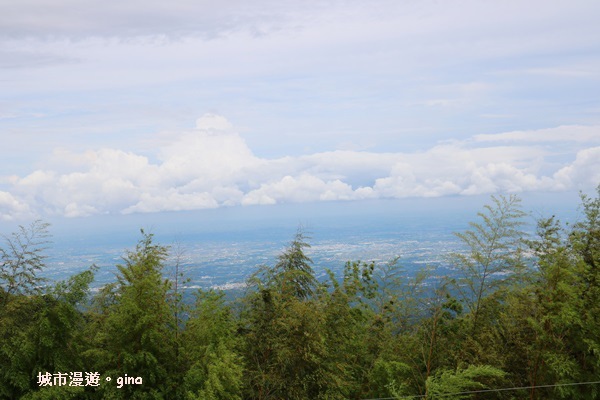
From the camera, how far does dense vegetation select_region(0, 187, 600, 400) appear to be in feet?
26.0

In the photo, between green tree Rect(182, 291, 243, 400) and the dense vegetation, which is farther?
the dense vegetation

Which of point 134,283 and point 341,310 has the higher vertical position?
point 134,283

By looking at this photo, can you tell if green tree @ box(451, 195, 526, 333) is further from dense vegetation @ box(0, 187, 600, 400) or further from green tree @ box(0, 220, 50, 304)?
green tree @ box(0, 220, 50, 304)

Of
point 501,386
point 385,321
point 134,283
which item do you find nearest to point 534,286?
point 501,386

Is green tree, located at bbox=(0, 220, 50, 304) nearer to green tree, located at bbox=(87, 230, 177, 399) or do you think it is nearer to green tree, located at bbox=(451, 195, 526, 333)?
green tree, located at bbox=(87, 230, 177, 399)

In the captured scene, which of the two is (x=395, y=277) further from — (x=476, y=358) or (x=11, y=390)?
(x=11, y=390)

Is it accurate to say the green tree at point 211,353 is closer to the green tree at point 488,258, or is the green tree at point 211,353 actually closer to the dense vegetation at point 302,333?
the dense vegetation at point 302,333

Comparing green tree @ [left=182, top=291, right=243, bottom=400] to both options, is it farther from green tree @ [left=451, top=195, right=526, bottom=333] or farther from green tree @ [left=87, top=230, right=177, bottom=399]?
green tree @ [left=451, top=195, right=526, bottom=333]

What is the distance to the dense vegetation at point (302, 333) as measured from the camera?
792 cm

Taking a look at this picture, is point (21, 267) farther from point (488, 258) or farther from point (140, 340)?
point (488, 258)

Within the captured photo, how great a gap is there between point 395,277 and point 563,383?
512 centimetres

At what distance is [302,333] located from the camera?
27.2 ft

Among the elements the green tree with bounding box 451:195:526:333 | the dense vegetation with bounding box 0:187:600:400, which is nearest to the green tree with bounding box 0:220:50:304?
the dense vegetation with bounding box 0:187:600:400

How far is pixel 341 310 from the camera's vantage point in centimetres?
938
